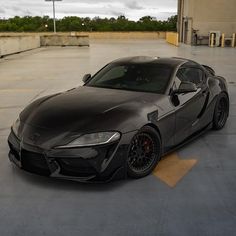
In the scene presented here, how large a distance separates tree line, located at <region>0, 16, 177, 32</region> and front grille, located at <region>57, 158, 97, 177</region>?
5497cm

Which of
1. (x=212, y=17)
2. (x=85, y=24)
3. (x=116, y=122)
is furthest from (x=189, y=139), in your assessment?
(x=85, y=24)

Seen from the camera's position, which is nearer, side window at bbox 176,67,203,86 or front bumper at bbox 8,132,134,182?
front bumper at bbox 8,132,134,182

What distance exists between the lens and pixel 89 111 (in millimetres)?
4211

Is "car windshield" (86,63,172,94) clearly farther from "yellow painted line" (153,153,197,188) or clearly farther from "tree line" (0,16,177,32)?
"tree line" (0,16,177,32)

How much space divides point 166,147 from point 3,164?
7.02 feet

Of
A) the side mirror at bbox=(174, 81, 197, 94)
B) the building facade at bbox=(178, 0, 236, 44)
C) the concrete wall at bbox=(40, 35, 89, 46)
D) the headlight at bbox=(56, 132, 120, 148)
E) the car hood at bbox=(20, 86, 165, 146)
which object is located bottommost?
the concrete wall at bbox=(40, 35, 89, 46)

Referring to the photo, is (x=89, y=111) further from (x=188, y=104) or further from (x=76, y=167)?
(x=188, y=104)

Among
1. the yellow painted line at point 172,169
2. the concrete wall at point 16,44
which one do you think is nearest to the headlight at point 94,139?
the yellow painted line at point 172,169

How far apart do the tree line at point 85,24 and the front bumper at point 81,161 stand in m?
54.8

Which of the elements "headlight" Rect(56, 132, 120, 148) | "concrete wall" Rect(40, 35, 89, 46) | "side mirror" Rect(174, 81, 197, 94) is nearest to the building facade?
"concrete wall" Rect(40, 35, 89, 46)

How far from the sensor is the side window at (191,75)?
5191mm

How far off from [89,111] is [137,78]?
3.97 ft

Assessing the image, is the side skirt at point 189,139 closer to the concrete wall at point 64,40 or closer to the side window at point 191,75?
the side window at point 191,75

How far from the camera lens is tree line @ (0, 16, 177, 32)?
59406 millimetres
